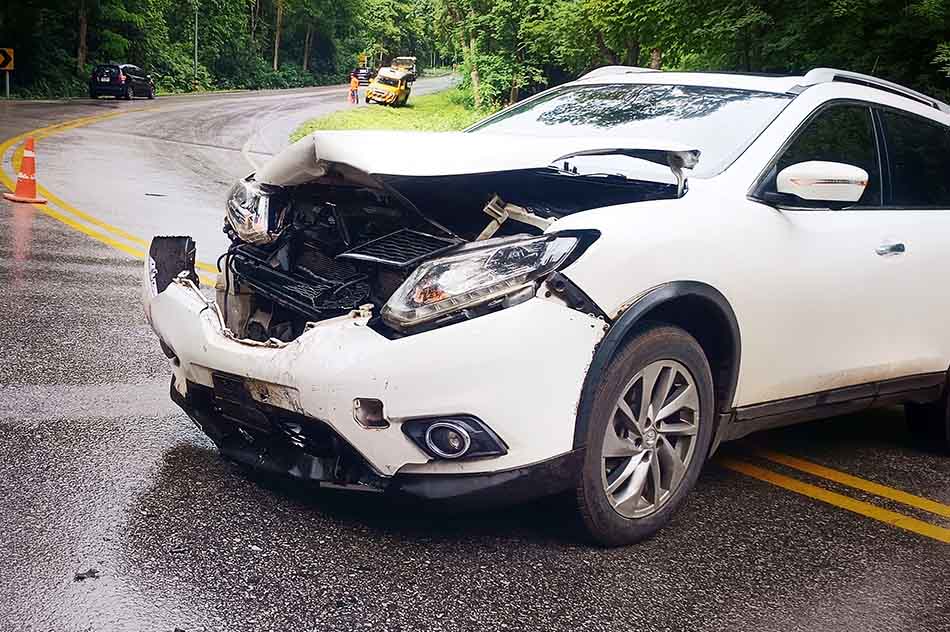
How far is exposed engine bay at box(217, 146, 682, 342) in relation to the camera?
3.46 m

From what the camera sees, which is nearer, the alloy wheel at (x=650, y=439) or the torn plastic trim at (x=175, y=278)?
the alloy wheel at (x=650, y=439)

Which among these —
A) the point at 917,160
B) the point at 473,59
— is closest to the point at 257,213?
the point at 917,160

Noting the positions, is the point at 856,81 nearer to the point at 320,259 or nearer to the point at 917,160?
the point at 917,160

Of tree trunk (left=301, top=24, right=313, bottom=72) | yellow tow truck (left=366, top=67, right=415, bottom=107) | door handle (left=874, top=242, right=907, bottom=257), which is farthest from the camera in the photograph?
tree trunk (left=301, top=24, right=313, bottom=72)

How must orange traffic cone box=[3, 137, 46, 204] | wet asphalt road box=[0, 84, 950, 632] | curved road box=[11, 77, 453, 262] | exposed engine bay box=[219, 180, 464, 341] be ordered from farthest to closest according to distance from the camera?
1. orange traffic cone box=[3, 137, 46, 204]
2. curved road box=[11, 77, 453, 262]
3. exposed engine bay box=[219, 180, 464, 341]
4. wet asphalt road box=[0, 84, 950, 632]

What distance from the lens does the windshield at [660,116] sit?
4453mm

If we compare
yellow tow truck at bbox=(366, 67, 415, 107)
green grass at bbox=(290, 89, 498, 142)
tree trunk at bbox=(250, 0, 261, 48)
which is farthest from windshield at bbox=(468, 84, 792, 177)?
tree trunk at bbox=(250, 0, 261, 48)

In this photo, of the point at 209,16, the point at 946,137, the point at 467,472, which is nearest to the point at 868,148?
the point at 946,137

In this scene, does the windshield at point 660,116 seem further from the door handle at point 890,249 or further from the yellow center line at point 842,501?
the yellow center line at point 842,501

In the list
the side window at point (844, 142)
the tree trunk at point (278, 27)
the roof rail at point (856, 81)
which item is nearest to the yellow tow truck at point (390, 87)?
the tree trunk at point (278, 27)

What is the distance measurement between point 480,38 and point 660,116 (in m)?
37.4

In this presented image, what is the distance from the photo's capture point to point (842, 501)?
457 centimetres

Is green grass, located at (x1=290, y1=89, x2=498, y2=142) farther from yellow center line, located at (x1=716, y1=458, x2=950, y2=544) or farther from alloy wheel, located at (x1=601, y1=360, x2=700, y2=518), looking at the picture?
alloy wheel, located at (x1=601, y1=360, x2=700, y2=518)

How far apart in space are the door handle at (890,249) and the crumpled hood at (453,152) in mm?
1174
